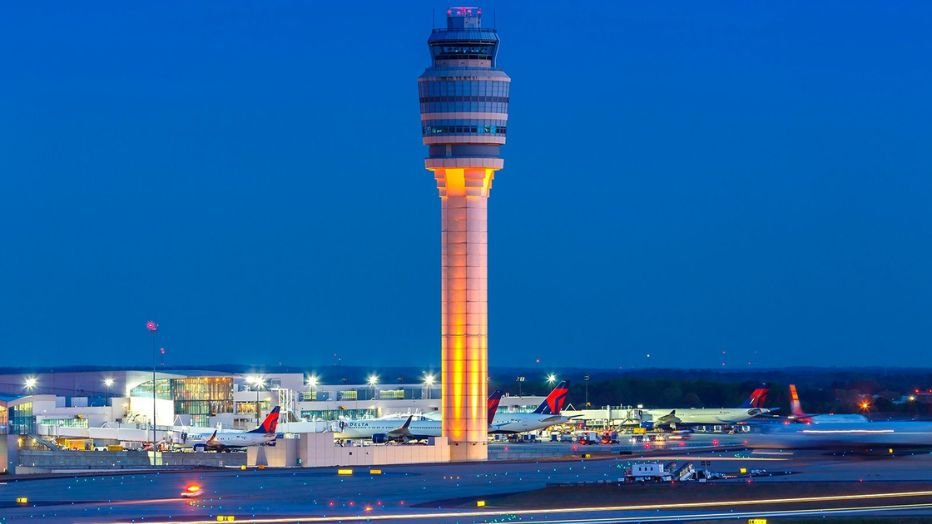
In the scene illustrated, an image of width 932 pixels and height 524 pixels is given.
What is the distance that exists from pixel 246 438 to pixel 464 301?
24605mm

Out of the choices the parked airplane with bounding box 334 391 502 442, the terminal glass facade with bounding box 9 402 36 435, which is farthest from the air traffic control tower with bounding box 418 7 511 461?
the terminal glass facade with bounding box 9 402 36 435

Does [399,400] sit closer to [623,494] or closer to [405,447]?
[405,447]

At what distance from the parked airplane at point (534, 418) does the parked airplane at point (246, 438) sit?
29.8 m

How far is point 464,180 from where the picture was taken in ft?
449

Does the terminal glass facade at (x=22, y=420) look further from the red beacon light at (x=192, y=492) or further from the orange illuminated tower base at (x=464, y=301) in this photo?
the red beacon light at (x=192, y=492)

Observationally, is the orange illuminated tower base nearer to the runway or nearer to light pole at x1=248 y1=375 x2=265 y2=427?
the runway

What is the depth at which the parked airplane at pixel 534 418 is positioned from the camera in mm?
178375

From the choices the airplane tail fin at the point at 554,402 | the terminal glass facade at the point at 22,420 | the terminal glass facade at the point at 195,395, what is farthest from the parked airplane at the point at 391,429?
the terminal glass facade at the point at 22,420

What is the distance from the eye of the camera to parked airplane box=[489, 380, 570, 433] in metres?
178

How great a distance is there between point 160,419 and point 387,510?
8912 centimetres

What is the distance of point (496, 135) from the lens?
13775 cm

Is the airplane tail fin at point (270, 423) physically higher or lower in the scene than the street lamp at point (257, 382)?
lower

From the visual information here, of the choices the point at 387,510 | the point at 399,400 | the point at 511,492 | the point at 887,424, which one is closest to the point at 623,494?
the point at 511,492

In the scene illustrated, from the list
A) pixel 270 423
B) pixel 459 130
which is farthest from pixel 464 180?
pixel 270 423
